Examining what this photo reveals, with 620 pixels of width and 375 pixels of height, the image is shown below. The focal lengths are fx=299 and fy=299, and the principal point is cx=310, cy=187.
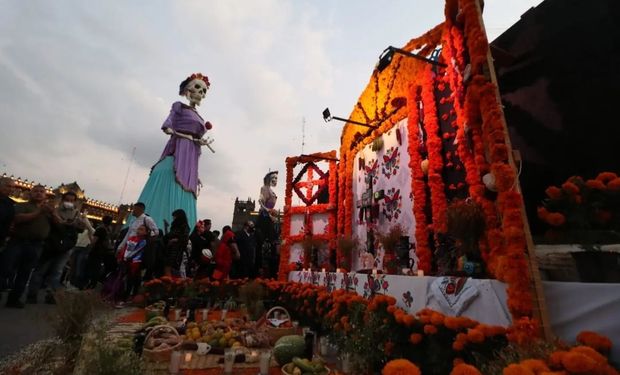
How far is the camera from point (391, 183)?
6.48m

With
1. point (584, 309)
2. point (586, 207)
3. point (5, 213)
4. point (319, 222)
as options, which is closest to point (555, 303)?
point (584, 309)

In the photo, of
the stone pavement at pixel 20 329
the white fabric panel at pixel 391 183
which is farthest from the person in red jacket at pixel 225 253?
the stone pavement at pixel 20 329

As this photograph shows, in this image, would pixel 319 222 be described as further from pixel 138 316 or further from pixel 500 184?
pixel 500 184

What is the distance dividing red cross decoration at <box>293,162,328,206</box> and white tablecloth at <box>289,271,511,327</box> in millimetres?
5571

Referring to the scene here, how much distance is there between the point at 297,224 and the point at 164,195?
4388 mm

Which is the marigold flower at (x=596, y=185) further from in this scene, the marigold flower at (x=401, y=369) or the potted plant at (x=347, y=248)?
the potted plant at (x=347, y=248)

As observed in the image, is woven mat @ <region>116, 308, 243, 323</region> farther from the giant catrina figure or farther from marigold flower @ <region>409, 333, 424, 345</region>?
the giant catrina figure

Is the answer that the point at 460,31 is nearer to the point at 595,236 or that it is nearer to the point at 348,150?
the point at 595,236

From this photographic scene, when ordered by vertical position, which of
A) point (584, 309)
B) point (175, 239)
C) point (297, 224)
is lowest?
point (584, 309)

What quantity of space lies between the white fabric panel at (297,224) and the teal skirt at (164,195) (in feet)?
11.4

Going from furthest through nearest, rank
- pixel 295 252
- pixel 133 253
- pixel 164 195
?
1. pixel 164 195
2. pixel 295 252
3. pixel 133 253

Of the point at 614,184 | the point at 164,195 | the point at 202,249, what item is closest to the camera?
the point at 614,184

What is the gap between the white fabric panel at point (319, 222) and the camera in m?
9.10

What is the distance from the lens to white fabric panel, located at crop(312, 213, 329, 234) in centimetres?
910
